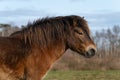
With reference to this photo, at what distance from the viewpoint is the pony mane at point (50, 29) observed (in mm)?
9031

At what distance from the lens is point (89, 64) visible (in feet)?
114

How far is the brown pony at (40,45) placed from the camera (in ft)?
28.2

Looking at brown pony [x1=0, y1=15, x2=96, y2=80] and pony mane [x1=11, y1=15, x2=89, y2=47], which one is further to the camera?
pony mane [x1=11, y1=15, x2=89, y2=47]

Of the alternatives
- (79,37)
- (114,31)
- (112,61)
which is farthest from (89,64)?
(114,31)

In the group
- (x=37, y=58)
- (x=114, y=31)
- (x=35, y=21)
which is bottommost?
(x=114, y=31)

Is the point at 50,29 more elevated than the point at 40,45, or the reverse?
the point at 50,29

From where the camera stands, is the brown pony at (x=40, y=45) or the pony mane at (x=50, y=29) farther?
the pony mane at (x=50, y=29)

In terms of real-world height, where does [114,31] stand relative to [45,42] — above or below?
below

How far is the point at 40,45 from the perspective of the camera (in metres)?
8.98

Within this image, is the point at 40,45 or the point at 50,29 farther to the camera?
the point at 50,29

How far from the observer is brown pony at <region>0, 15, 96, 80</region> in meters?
8.60

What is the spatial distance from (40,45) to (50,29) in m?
0.51

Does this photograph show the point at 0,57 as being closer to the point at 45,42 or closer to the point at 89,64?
the point at 45,42

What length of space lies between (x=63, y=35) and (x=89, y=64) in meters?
25.9
